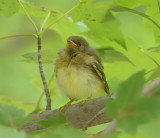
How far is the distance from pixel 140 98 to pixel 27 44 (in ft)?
16.8

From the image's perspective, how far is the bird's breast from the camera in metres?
2.47

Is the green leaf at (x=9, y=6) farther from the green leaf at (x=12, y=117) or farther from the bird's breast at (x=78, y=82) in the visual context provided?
the green leaf at (x=12, y=117)

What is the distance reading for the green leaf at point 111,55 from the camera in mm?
1843

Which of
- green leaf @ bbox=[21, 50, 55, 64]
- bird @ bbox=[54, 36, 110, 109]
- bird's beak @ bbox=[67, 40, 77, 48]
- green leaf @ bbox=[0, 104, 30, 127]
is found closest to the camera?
green leaf @ bbox=[0, 104, 30, 127]

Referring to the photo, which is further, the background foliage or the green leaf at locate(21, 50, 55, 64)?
the green leaf at locate(21, 50, 55, 64)

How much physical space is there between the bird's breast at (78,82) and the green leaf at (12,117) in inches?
54.8

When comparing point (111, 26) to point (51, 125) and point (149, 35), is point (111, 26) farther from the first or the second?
point (149, 35)

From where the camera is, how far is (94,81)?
2.50 metres

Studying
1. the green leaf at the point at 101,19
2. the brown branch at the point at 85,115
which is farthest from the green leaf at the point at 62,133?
the green leaf at the point at 101,19

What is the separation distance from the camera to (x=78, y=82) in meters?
2.49

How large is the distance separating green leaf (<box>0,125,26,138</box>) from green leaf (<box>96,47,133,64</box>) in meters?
0.96

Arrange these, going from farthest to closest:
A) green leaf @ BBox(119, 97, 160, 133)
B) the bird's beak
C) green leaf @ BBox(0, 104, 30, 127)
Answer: the bird's beak < green leaf @ BBox(0, 104, 30, 127) < green leaf @ BBox(119, 97, 160, 133)

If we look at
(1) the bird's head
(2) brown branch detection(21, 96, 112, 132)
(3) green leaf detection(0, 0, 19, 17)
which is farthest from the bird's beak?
(2) brown branch detection(21, 96, 112, 132)

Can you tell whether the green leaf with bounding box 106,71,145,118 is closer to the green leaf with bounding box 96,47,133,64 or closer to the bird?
the green leaf with bounding box 96,47,133,64
